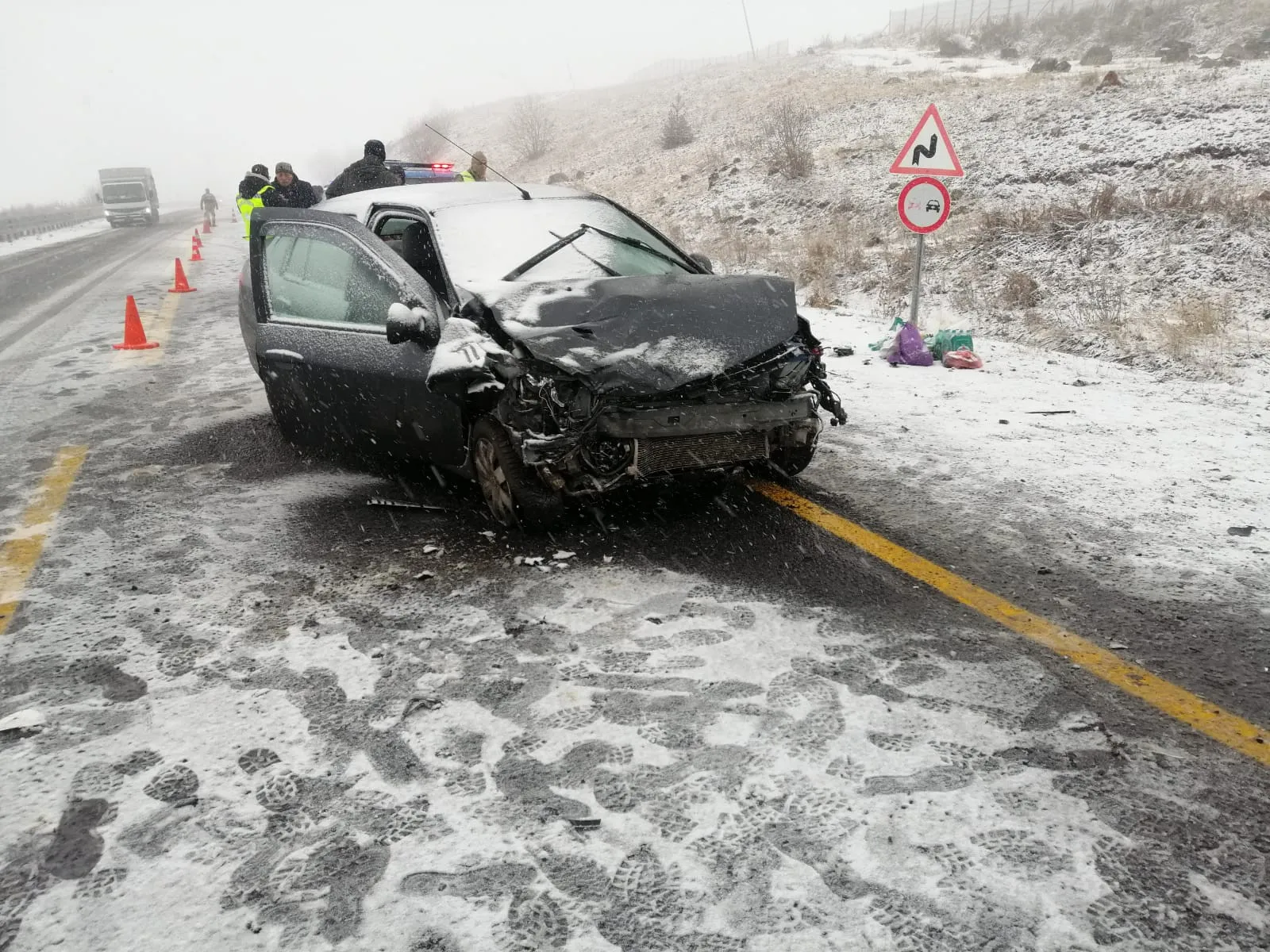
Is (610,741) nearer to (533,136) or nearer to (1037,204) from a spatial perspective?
(1037,204)

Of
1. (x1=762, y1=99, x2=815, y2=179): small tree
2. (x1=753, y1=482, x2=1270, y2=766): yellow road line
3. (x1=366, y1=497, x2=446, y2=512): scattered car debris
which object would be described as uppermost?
(x1=762, y1=99, x2=815, y2=179): small tree

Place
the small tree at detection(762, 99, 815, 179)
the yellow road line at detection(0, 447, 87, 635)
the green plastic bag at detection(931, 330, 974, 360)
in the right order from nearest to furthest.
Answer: the yellow road line at detection(0, 447, 87, 635)
the green plastic bag at detection(931, 330, 974, 360)
the small tree at detection(762, 99, 815, 179)

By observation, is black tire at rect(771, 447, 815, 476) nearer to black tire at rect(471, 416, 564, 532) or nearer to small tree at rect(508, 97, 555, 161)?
black tire at rect(471, 416, 564, 532)

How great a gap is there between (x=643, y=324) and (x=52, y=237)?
1415 inches

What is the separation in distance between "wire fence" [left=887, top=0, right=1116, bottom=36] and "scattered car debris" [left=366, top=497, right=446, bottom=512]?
35.9 m

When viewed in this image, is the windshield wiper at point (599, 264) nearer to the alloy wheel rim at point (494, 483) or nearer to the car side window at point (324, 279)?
the car side window at point (324, 279)

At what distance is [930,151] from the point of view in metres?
8.55

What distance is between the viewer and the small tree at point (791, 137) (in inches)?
743

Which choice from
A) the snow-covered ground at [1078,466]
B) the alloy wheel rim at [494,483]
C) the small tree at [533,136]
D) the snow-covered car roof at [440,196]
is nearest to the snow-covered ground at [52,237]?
the small tree at [533,136]

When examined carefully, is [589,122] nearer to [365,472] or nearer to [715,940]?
[365,472]

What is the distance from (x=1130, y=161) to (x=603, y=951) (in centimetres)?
1493

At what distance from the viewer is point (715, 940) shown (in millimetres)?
2014

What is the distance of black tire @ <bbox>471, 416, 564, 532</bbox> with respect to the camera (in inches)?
164

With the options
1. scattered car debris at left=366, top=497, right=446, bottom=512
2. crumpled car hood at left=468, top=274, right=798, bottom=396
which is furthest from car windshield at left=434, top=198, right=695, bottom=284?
scattered car debris at left=366, top=497, right=446, bottom=512
